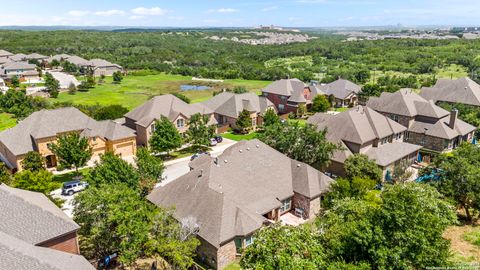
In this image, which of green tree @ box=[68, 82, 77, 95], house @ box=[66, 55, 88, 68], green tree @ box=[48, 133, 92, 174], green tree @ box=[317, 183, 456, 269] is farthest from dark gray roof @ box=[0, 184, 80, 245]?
house @ box=[66, 55, 88, 68]

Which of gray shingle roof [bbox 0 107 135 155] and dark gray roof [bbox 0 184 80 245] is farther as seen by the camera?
gray shingle roof [bbox 0 107 135 155]

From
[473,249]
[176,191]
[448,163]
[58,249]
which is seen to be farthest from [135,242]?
[448,163]

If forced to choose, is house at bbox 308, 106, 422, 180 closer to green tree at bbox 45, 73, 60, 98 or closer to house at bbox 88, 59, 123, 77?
green tree at bbox 45, 73, 60, 98

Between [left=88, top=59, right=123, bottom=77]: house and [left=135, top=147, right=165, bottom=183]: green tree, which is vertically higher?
[left=88, top=59, right=123, bottom=77]: house

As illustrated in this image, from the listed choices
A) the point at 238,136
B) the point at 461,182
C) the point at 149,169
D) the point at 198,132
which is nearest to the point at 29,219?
the point at 149,169

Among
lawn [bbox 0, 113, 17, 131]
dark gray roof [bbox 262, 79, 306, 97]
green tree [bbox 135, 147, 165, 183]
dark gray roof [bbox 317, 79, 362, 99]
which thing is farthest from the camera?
dark gray roof [bbox 317, 79, 362, 99]

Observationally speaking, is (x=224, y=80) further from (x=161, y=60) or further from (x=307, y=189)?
(x=307, y=189)
